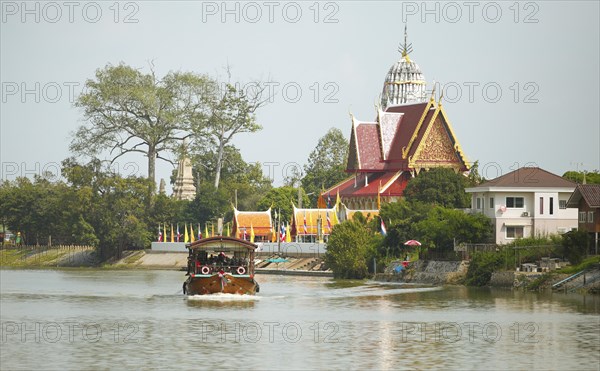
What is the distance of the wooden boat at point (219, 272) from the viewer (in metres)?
60.0

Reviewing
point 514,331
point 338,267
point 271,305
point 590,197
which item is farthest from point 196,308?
point 338,267

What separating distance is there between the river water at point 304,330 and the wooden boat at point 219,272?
0.77 meters

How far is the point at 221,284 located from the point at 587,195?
1864 cm

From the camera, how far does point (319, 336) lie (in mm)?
43688

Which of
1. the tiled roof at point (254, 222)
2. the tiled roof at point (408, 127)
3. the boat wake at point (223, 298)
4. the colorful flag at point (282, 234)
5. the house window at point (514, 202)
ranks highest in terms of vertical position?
the tiled roof at point (408, 127)

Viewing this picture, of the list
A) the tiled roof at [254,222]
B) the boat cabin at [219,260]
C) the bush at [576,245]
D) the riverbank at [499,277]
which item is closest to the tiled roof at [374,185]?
the tiled roof at [254,222]

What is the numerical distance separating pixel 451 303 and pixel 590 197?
1245 cm

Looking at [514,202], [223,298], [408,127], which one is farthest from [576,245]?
[408,127]

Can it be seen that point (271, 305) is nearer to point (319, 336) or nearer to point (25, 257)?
point (319, 336)

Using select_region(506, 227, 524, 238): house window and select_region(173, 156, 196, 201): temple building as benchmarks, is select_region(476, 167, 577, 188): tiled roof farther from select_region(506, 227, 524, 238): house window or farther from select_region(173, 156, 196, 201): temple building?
select_region(173, 156, 196, 201): temple building

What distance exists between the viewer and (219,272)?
197ft

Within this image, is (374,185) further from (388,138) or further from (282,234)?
(282,234)

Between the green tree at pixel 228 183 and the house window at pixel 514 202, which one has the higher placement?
the green tree at pixel 228 183

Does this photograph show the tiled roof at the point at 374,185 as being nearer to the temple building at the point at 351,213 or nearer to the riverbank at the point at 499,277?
the temple building at the point at 351,213
